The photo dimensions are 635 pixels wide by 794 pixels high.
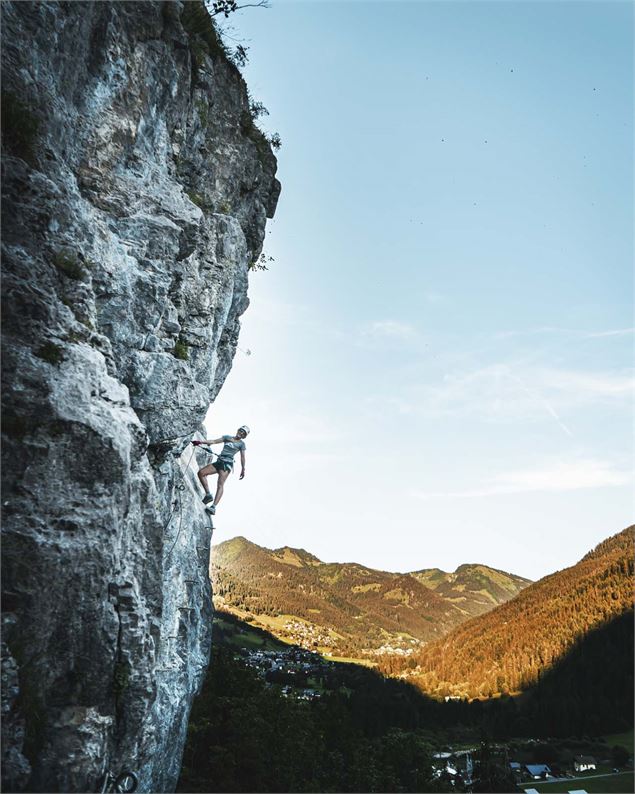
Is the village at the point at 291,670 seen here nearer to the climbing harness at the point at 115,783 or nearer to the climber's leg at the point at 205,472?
the climber's leg at the point at 205,472

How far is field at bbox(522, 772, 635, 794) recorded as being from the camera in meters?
97.2

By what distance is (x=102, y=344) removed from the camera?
1276 centimetres

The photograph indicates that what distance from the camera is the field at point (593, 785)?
97188 mm

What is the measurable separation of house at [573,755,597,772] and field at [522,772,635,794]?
5288 mm

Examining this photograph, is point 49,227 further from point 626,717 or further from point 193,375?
point 626,717

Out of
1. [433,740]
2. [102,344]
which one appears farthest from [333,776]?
[433,740]

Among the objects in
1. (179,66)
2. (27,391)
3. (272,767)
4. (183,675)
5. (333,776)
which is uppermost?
(179,66)

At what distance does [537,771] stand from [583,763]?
14921 mm

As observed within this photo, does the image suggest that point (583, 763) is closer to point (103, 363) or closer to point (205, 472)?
point (205, 472)

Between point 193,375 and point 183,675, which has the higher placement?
point 193,375

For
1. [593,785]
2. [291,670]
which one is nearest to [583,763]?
[593,785]

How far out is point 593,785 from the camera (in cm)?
10275

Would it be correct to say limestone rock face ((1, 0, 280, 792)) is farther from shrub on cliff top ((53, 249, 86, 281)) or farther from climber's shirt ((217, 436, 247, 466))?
climber's shirt ((217, 436, 247, 466))

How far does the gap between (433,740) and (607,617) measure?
82493 mm
